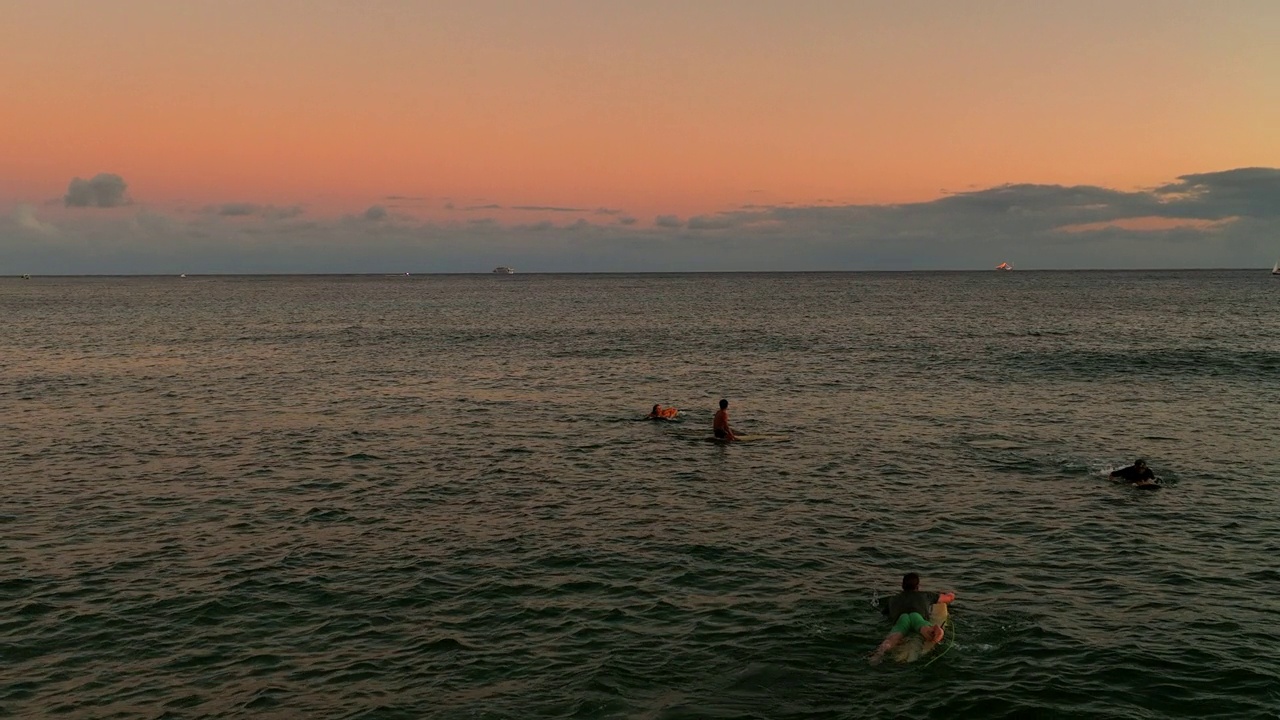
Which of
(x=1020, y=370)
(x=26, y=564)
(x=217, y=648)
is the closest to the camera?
(x=217, y=648)

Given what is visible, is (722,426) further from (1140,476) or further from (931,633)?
(931,633)

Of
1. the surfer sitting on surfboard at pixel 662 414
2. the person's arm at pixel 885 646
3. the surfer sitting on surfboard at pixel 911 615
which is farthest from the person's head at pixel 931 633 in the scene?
the surfer sitting on surfboard at pixel 662 414

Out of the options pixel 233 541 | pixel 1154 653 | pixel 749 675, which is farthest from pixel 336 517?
pixel 1154 653

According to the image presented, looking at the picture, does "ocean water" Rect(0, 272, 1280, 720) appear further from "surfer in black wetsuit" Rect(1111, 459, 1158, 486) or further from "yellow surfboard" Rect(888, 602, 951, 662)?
"surfer in black wetsuit" Rect(1111, 459, 1158, 486)

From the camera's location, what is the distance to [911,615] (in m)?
18.5

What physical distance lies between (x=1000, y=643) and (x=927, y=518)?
29.6ft

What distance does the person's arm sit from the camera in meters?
17.9

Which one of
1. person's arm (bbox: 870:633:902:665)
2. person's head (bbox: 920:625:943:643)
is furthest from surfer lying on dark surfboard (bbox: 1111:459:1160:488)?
person's arm (bbox: 870:633:902:665)

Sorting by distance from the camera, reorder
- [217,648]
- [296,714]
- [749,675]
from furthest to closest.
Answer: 1. [217,648]
2. [749,675]
3. [296,714]

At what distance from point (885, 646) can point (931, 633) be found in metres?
0.99

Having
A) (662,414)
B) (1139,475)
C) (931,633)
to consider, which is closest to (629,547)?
(931,633)

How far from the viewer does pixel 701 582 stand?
73.4 ft

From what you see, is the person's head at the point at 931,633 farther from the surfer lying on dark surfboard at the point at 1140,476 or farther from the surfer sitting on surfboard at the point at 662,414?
the surfer sitting on surfboard at the point at 662,414

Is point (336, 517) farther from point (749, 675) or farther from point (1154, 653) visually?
point (1154, 653)
